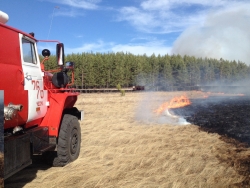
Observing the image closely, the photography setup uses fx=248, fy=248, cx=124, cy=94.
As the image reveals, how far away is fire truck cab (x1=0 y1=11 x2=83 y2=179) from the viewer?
12.3 ft

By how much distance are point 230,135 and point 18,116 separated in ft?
23.2

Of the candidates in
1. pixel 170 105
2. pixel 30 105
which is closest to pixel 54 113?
pixel 30 105

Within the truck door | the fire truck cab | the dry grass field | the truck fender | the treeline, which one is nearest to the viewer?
the fire truck cab

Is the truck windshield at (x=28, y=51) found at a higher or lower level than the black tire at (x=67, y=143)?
higher

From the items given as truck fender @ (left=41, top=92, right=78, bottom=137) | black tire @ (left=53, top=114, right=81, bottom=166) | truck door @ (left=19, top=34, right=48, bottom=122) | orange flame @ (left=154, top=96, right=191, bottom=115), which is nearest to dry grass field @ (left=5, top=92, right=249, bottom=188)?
black tire @ (left=53, top=114, right=81, bottom=166)

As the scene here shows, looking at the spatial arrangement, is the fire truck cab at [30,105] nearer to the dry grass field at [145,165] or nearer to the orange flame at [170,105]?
the dry grass field at [145,165]

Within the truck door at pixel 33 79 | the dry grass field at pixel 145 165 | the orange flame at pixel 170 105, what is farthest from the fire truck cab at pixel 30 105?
the orange flame at pixel 170 105

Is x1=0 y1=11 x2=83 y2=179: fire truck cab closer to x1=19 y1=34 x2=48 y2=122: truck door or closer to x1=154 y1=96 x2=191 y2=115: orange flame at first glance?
x1=19 y1=34 x2=48 y2=122: truck door

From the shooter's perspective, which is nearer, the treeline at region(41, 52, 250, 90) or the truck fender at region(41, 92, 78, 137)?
the truck fender at region(41, 92, 78, 137)

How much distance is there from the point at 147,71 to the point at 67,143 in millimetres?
60755

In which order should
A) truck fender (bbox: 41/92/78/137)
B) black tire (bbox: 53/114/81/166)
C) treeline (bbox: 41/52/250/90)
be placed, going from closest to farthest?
1. truck fender (bbox: 41/92/78/137)
2. black tire (bbox: 53/114/81/166)
3. treeline (bbox: 41/52/250/90)

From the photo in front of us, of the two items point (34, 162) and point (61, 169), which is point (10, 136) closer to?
point (61, 169)

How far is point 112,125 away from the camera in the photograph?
1033 cm

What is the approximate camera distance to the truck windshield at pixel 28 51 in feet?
15.3
